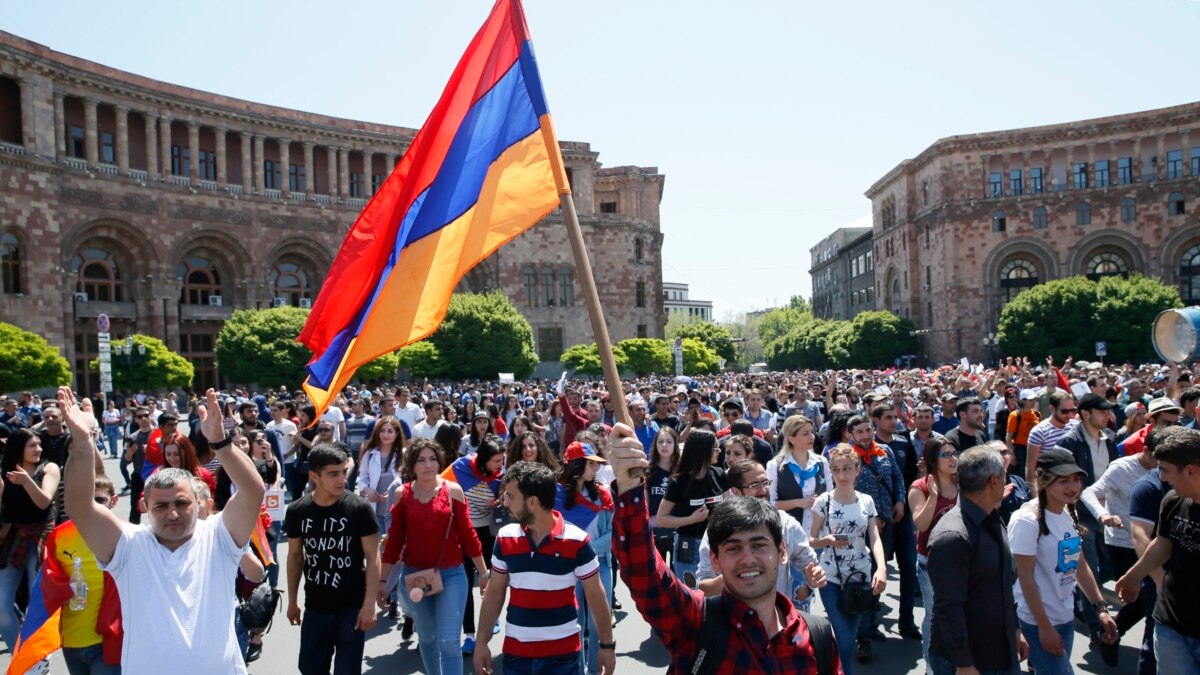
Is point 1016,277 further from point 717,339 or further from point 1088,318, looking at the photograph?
point 717,339

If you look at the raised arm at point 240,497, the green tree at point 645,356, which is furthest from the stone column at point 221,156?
the raised arm at point 240,497

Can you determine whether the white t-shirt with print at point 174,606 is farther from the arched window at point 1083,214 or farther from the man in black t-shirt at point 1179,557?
the arched window at point 1083,214

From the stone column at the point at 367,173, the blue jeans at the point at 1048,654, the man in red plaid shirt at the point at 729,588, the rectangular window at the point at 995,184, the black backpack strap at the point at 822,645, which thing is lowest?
the blue jeans at the point at 1048,654

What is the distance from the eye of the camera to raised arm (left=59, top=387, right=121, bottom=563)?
11.2 feet

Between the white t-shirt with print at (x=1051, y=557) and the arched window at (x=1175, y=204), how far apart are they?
193 ft

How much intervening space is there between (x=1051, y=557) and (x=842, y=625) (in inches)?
59.1

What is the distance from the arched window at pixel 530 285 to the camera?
56188 mm

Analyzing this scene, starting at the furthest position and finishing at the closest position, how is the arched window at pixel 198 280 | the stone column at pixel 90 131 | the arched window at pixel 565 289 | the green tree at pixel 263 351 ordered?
the arched window at pixel 565 289
the arched window at pixel 198 280
the stone column at pixel 90 131
the green tree at pixel 263 351

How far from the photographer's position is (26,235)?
120 feet

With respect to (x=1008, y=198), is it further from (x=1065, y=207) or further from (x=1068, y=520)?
(x=1068, y=520)

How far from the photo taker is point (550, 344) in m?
56.8

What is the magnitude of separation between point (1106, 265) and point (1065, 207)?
4.55m

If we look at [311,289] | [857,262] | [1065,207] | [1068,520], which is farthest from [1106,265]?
[1068,520]

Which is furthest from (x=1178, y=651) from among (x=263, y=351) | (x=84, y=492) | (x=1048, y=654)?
(x=263, y=351)
